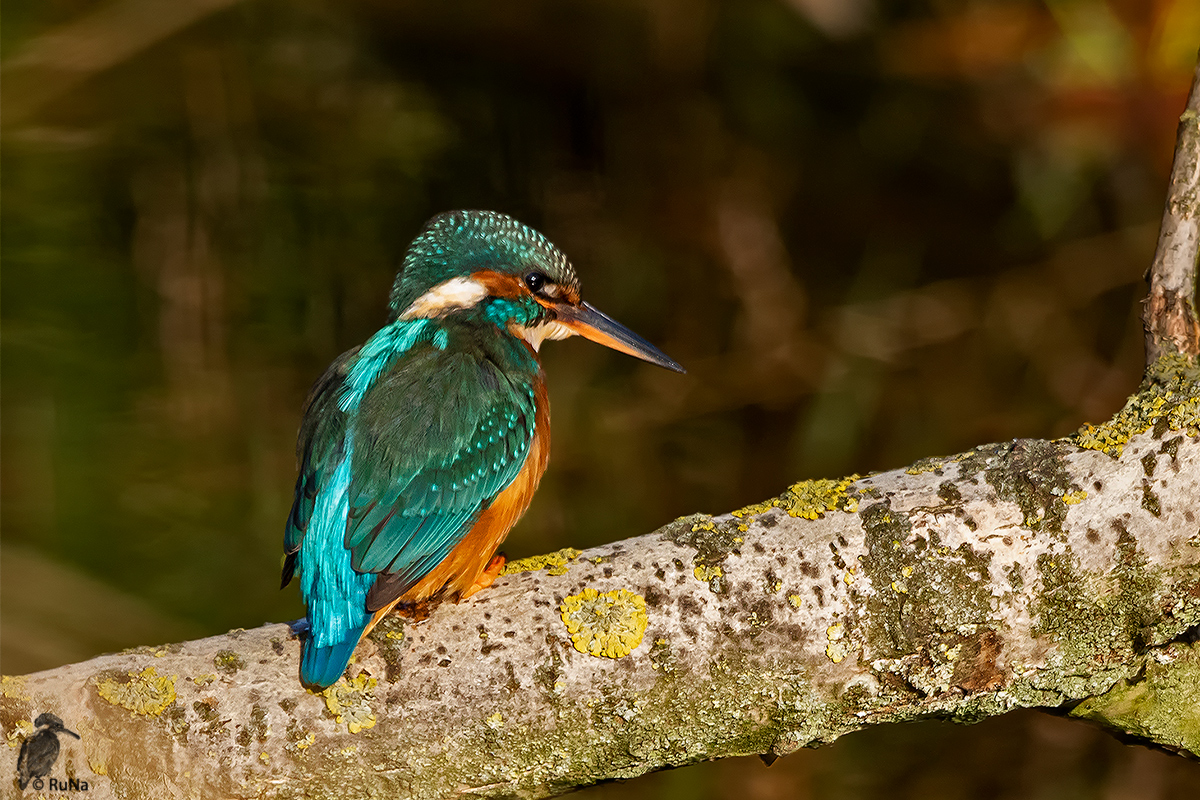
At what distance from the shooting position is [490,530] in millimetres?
1775

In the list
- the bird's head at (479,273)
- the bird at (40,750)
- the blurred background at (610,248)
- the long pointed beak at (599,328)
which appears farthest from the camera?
the blurred background at (610,248)

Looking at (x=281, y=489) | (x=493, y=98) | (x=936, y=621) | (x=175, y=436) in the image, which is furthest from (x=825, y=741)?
(x=493, y=98)

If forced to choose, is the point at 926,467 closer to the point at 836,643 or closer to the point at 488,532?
the point at 836,643

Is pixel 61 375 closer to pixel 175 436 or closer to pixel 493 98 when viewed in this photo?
pixel 175 436

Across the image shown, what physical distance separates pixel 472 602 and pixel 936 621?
0.66m

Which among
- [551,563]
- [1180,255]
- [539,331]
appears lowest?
[551,563]

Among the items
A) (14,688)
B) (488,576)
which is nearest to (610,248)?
(488,576)

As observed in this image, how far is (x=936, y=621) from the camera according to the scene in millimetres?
1431

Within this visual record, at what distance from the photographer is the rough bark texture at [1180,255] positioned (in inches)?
63.0

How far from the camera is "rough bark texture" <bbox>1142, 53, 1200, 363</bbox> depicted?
63.0 inches

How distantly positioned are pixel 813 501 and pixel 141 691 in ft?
3.14

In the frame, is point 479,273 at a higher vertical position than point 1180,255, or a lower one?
higher

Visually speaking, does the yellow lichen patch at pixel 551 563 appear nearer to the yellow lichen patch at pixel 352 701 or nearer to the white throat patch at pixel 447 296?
the yellow lichen patch at pixel 352 701

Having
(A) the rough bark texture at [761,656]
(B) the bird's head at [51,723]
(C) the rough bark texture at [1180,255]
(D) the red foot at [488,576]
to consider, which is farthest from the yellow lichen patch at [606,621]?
(C) the rough bark texture at [1180,255]
